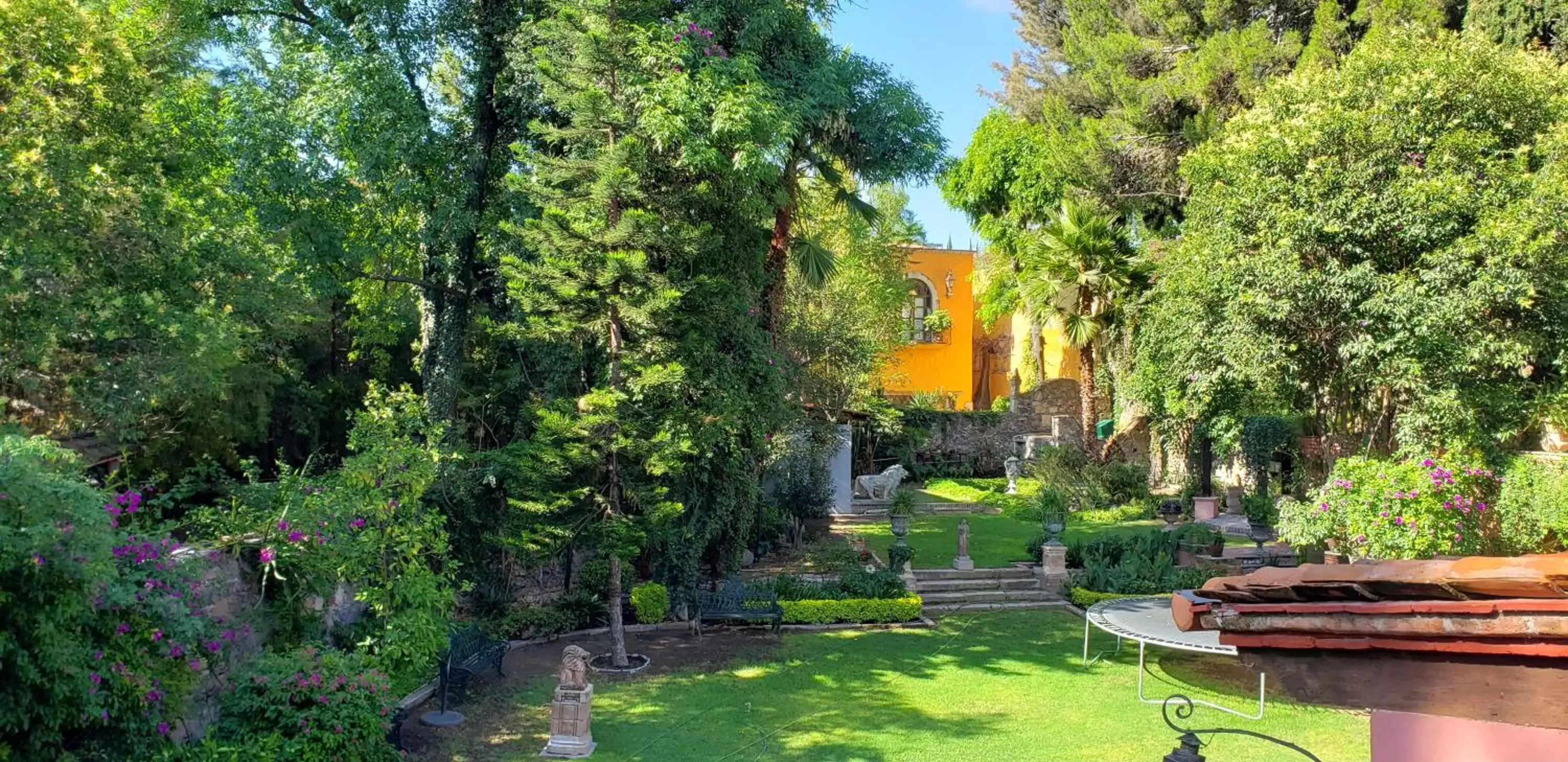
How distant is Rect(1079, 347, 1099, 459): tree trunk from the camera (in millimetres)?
27953

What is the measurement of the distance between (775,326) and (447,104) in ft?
21.2

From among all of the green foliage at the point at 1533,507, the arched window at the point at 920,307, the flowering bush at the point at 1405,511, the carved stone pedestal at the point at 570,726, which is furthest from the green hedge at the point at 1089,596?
the arched window at the point at 920,307

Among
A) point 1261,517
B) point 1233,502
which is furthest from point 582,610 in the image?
point 1233,502

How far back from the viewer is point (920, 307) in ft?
129

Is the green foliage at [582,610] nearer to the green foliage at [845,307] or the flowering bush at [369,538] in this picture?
the flowering bush at [369,538]

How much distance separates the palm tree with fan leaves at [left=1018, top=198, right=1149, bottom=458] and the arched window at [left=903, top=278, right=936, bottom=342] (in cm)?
1054

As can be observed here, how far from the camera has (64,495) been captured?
5.98 meters

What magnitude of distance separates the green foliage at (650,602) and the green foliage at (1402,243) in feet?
29.0

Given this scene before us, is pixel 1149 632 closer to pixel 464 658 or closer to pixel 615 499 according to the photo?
pixel 615 499

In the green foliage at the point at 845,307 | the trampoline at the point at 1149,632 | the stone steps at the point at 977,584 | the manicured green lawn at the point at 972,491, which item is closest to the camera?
the trampoline at the point at 1149,632

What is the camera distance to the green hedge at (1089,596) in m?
15.4

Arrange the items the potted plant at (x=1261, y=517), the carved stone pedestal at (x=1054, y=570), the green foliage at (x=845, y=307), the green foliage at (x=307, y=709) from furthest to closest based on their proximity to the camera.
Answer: the green foliage at (x=845, y=307), the potted plant at (x=1261, y=517), the carved stone pedestal at (x=1054, y=570), the green foliage at (x=307, y=709)

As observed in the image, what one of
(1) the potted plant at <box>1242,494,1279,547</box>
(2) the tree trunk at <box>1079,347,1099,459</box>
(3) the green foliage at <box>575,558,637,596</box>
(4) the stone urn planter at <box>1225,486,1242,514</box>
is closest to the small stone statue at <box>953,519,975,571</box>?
(3) the green foliage at <box>575,558,637,596</box>

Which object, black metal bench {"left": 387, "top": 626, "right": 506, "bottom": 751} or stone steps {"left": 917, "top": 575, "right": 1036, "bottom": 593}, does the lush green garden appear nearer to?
black metal bench {"left": 387, "top": 626, "right": 506, "bottom": 751}
